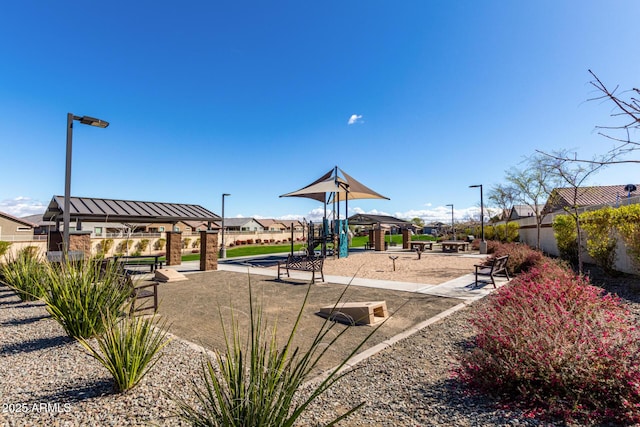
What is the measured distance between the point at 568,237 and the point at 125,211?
759 inches

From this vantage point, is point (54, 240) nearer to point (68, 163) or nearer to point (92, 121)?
point (68, 163)

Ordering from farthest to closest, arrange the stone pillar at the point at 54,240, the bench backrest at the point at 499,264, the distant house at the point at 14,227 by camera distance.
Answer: the distant house at the point at 14,227, the stone pillar at the point at 54,240, the bench backrest at the point at 499,264

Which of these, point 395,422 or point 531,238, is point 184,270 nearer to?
point 395,422

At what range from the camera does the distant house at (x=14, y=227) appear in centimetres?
3196

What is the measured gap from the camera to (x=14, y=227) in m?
33.2

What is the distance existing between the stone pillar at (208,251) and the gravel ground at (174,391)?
793cm

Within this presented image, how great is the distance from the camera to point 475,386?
2.93m

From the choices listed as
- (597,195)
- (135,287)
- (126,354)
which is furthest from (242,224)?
(126,354)

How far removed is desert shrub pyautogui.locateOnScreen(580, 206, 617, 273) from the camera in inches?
351

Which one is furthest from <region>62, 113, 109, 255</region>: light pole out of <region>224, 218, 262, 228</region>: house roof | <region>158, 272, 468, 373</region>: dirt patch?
<region>224, 218, 262, 228</region>: house roof

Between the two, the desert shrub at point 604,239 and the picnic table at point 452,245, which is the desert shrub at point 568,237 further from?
the picnic table at point 452,245

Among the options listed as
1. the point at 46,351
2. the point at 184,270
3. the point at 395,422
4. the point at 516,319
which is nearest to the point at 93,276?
the point at 46,351

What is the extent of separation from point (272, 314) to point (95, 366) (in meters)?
2.91

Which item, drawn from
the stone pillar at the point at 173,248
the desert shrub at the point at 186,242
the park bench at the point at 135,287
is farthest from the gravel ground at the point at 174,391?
the desert shrub at the point at 186,242
